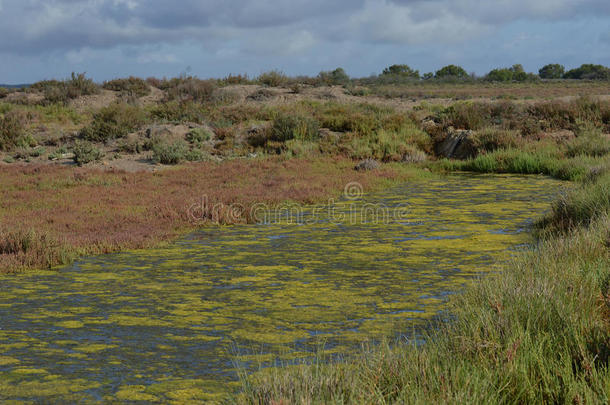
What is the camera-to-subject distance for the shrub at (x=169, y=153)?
21.0 metres

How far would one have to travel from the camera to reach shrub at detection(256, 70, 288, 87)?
41716 millimetres

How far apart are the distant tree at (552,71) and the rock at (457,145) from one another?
7022cm

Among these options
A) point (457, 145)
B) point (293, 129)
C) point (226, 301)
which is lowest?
point (226, 301)

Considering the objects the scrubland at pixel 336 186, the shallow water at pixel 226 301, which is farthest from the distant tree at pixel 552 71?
the shallow water at pixel 226 301

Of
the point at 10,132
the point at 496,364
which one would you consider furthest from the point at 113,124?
the point at 496,364

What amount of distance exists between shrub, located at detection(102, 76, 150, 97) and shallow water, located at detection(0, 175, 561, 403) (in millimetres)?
27327

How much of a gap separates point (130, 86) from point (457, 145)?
2203cm

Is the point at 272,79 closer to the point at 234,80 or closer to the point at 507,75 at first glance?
the point at 234,80

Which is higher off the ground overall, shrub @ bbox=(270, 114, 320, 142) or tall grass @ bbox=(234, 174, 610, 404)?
shrub @ bbox=(270, 114, 320, 142)

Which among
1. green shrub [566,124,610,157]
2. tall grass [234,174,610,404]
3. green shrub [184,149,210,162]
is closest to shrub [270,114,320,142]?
green shrub [184,149,210,162]

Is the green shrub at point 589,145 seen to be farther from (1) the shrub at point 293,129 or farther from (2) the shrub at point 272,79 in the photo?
(2) the shrub at point 272,79

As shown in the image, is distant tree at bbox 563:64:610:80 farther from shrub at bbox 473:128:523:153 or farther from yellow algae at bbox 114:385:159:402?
yellow algae at bbox 114:385:159:402

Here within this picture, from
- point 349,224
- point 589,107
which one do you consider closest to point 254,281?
point 349,224

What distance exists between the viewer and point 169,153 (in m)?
21.0
